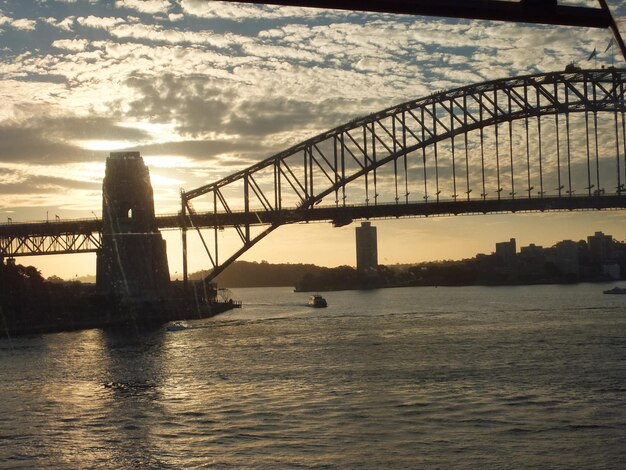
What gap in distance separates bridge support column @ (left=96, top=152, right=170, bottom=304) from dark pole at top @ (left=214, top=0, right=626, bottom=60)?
279 ft

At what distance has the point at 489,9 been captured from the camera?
4398 millimetres

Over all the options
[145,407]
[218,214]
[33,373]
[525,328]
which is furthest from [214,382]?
[218,214]

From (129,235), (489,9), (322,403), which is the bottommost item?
(322,403)

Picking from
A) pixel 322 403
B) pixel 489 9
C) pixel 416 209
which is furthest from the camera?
pixel 416 209

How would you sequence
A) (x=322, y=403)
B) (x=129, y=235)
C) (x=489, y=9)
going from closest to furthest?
1. (x=489, y=9)
2. (x=322, y=403)
3. (x=129, y=235)

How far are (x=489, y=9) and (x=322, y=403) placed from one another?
26.4m

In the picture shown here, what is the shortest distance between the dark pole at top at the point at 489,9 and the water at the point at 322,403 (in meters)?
17.3

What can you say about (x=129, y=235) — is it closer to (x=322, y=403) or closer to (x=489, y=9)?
(x=322, y=403)

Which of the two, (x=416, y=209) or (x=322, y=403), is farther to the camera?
(x=416, y=209)

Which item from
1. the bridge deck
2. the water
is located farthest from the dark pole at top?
the bridge deck

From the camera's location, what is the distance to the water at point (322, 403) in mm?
21984

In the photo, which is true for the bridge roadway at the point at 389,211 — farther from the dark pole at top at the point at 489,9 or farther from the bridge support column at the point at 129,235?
the dark pole at top at the point at 489,9

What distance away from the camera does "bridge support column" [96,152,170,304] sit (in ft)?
287

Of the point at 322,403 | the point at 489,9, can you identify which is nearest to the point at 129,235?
the point at 322,403
